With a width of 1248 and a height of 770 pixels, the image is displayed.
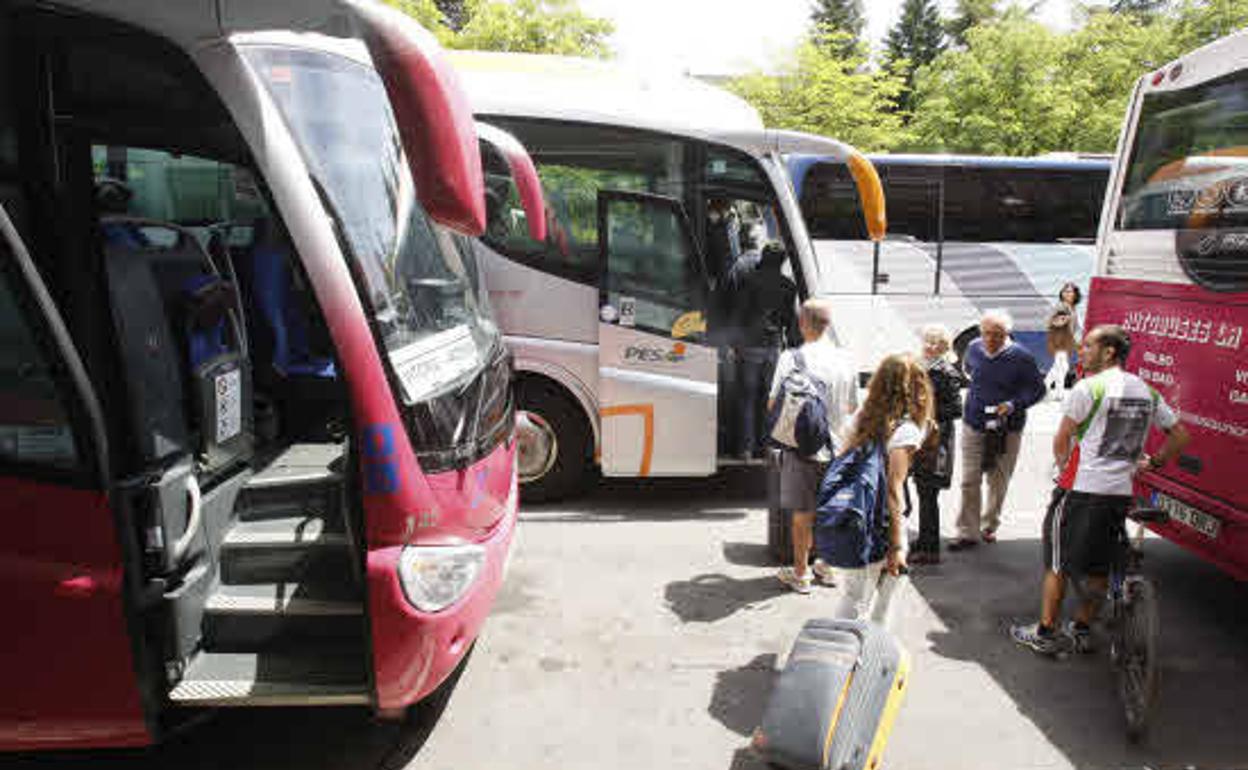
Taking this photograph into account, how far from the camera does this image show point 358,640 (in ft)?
11.1

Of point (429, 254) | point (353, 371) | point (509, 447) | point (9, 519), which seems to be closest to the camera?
point (9, 519)

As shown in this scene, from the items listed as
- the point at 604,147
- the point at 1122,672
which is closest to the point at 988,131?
the point at 604,147

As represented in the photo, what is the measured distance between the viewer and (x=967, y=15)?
141ft

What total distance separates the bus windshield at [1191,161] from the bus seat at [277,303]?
4962 millimetres

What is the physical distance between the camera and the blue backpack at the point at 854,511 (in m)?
3.92

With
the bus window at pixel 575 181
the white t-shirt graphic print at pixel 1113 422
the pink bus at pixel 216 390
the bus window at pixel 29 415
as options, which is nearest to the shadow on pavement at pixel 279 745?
the pink bus at pixel 216 390

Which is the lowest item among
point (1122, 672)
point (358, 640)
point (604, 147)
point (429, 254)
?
point (1122, 672)

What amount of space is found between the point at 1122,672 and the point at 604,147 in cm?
473

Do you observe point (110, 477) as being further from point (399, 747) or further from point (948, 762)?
point (948, 762)

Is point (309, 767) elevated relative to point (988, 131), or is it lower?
lower

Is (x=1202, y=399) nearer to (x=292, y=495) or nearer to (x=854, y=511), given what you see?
(x=854, y=511)

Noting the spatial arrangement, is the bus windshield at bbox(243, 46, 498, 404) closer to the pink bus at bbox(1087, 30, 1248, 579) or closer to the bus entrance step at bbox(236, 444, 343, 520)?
the bus entrance step at bbox(236, 444, 343, 520)

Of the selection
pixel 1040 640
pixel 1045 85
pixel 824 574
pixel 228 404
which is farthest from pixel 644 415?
pixel 1045 85

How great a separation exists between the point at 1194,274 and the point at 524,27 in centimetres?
1973
